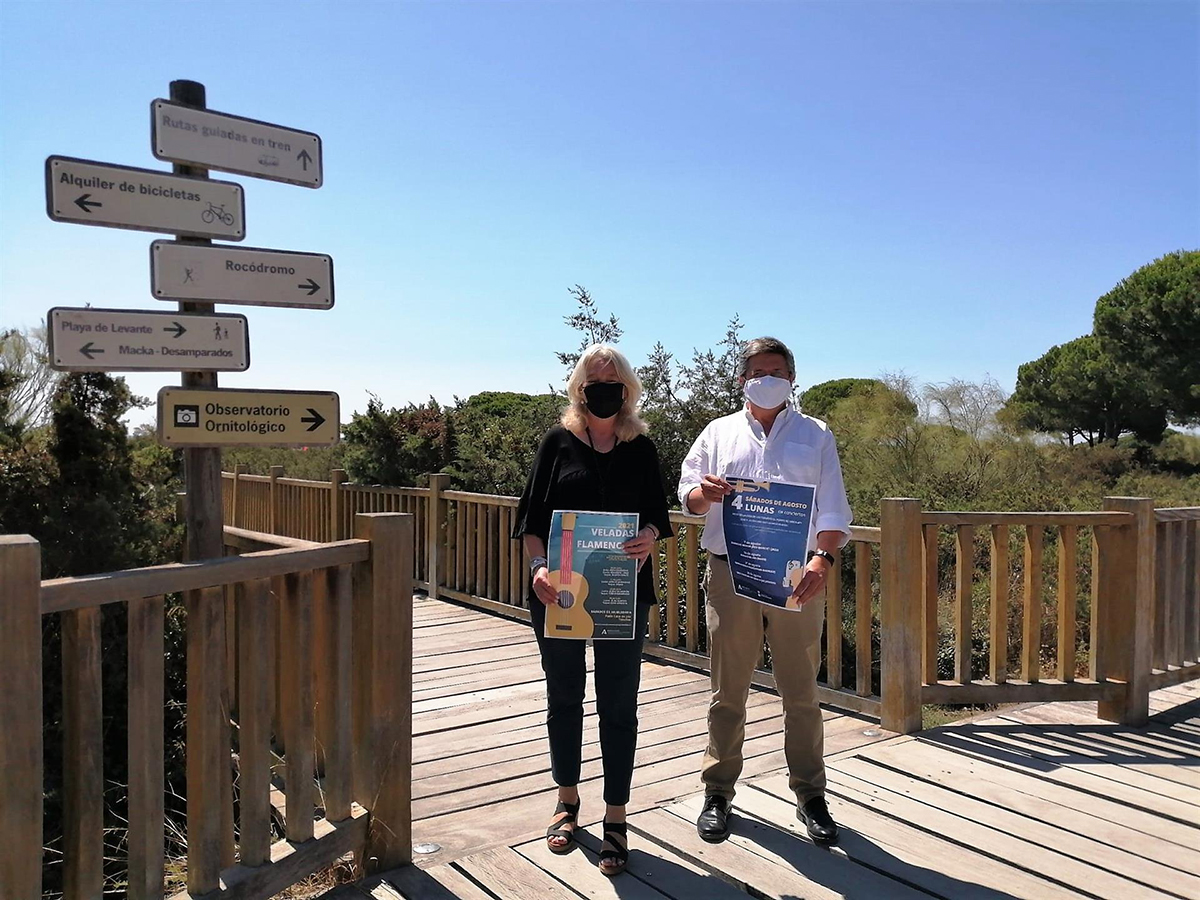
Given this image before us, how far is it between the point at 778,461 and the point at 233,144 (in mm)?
2093

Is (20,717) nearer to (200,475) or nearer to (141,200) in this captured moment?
(200,475)

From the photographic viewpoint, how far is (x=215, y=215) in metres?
2.73

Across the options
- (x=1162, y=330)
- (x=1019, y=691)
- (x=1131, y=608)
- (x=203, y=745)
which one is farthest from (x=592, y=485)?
(x=1162, y=330)

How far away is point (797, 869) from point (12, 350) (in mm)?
11014

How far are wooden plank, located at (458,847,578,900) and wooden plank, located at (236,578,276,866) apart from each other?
2.30ft

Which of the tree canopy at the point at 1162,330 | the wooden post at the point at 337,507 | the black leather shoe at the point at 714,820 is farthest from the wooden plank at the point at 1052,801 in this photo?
the tree canopy at the point at 1162,330

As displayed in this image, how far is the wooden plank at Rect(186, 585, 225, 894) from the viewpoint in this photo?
2334 mm

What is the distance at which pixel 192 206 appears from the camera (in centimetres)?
268

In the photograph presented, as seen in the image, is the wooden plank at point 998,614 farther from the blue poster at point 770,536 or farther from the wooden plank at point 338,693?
the wooden plank at point 338,693

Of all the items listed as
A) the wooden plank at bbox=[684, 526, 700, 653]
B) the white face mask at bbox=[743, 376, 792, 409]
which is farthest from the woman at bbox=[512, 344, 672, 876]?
the wooden plank at bbox=[684, 526, 700, 653]

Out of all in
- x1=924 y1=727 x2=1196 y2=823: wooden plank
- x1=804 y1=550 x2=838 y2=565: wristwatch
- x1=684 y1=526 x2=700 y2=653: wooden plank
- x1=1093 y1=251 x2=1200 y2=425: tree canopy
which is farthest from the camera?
x1=1093 y1=251 x2=1200 y2=425: tree canopy

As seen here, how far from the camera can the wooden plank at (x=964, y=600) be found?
423 cm

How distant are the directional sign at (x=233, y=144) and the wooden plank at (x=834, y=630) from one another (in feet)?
10.4

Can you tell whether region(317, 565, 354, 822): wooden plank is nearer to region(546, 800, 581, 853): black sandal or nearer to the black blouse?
the black blouse
